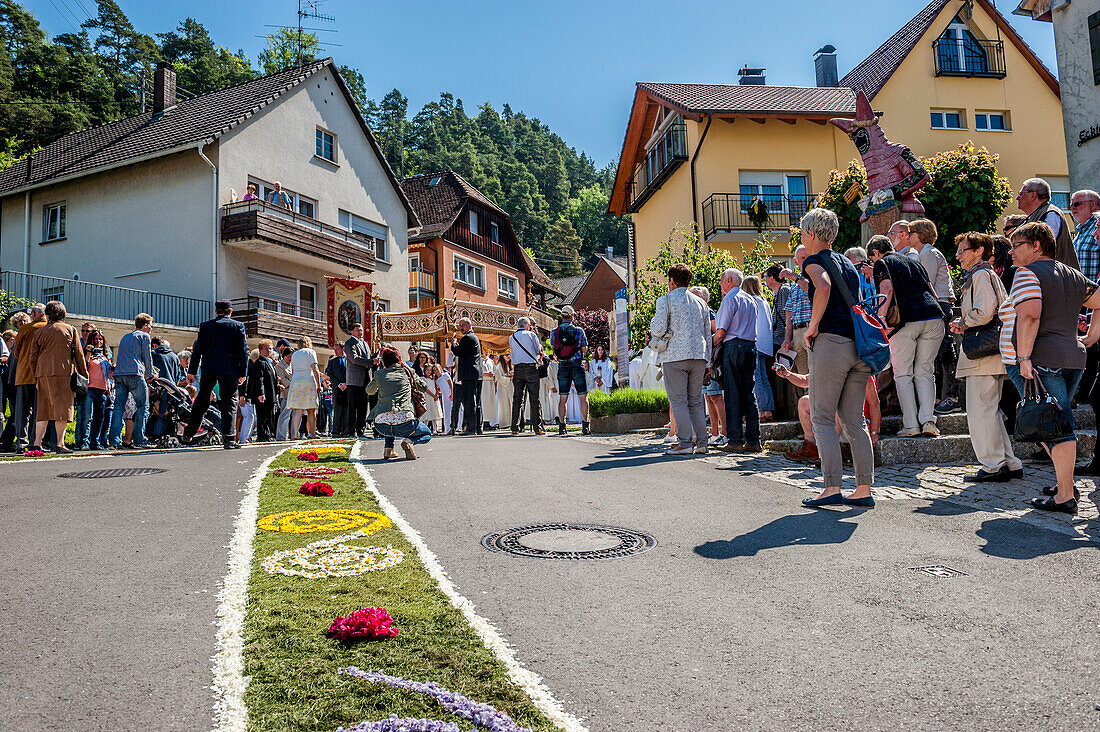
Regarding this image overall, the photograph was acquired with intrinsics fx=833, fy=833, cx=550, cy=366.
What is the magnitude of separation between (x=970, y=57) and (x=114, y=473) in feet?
115

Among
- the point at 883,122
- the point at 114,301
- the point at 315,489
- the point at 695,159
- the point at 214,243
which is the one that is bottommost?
the point at 315,489

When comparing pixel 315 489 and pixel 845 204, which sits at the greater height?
pixel 845 204

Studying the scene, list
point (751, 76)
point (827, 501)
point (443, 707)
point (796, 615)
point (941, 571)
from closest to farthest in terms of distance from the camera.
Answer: point (443, 707) → point (796, 615) → point (941, 571) → point (827, 501) → point (751, 76)

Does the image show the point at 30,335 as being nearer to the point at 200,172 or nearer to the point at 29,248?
the point at 200,172

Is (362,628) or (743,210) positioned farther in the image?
(743,210)

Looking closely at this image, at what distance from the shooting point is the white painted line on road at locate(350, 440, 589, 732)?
2.61 m

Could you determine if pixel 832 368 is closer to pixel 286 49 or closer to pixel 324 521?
pixel 324 521

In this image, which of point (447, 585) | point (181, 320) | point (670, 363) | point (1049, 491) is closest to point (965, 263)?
point (1049, 491)

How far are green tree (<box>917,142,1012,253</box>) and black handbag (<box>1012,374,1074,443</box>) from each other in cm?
2189

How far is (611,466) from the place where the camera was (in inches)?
355

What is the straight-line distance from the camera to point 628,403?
16234 millimetres

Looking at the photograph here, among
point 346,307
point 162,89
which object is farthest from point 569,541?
point 162,89

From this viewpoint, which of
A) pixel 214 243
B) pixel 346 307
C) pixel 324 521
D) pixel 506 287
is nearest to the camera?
pixel 324 521

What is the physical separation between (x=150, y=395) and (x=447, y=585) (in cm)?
1161
